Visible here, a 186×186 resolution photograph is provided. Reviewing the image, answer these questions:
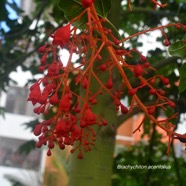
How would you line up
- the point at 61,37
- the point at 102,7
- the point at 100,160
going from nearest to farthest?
1. the point at 61,37
2. the point at 102,7
3. the point at 100,160

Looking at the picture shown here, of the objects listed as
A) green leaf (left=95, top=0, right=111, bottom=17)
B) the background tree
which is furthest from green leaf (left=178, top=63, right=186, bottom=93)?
green leaf (left=95, top=0, right=111, bottom=17)

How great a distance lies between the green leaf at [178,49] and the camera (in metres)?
0.54

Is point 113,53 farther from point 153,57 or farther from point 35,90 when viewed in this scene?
point 153,57

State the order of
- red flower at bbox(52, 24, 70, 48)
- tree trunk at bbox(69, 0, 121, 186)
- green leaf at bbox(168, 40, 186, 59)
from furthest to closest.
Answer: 1. tree trunk at bbox(69, 0, 121, 186)
2. green leaf at bbox(168, 40, 186, 59)
3. red flower at bbox(52, 24, 70, 48)

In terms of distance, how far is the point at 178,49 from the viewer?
541mm

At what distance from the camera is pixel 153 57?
1.42m

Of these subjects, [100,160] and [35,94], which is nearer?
[35,94]

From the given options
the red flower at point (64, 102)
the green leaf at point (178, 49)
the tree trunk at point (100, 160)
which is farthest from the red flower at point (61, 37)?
the tree trunk at point (100, 160)

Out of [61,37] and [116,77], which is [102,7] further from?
[116,77]

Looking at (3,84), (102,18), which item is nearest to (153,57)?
(3,84)

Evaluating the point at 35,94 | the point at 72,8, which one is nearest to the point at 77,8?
the point at 72,8

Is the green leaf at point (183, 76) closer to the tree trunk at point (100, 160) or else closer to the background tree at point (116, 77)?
the background tree at point (116, 77)

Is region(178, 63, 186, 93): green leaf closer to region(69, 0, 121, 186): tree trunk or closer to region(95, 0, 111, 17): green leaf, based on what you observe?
region(95, 0, 111, 17): green leaf

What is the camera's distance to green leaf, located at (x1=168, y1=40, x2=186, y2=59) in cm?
54
